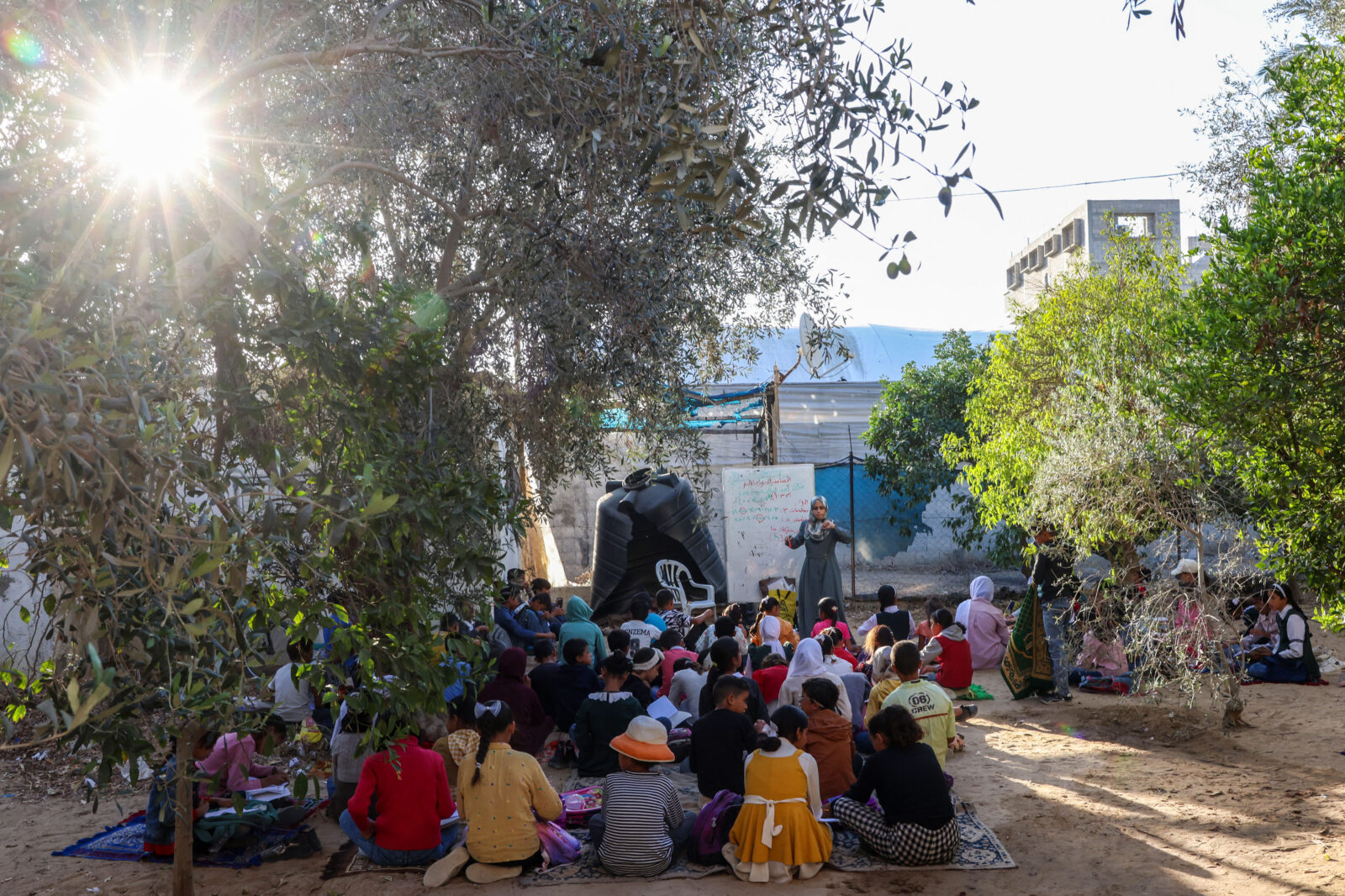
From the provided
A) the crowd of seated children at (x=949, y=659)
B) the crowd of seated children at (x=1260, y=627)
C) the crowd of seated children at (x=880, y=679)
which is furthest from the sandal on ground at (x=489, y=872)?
the crowd of seated children at (x=1260, y=627)

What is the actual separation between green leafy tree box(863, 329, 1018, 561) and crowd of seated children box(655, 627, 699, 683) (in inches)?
278

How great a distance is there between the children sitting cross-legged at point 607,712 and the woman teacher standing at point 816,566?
4.55m

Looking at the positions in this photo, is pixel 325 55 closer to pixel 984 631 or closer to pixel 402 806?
pixel 402 806

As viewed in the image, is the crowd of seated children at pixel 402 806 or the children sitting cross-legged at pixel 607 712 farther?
the children sitting cross-legged at pixel 607 712

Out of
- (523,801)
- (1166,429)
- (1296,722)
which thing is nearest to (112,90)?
(523,801)

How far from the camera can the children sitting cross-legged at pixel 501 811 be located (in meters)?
5.21

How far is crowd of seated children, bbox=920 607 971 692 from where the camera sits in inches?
355

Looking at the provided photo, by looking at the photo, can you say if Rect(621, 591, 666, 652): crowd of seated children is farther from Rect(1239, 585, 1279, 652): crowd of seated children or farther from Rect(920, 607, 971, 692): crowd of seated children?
Rect(1239, 585, 1279, 652): crowd of seated children

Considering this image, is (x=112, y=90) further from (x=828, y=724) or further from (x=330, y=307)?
(x=828, y=724)

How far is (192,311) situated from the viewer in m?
3.48

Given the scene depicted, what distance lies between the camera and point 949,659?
909 centimetres

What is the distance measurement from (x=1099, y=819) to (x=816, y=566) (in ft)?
17.6

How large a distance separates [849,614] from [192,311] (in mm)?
11239

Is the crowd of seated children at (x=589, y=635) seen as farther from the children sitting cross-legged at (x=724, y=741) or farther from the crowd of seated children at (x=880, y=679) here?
the children sitting cross-legged at (x=724, y=741)
